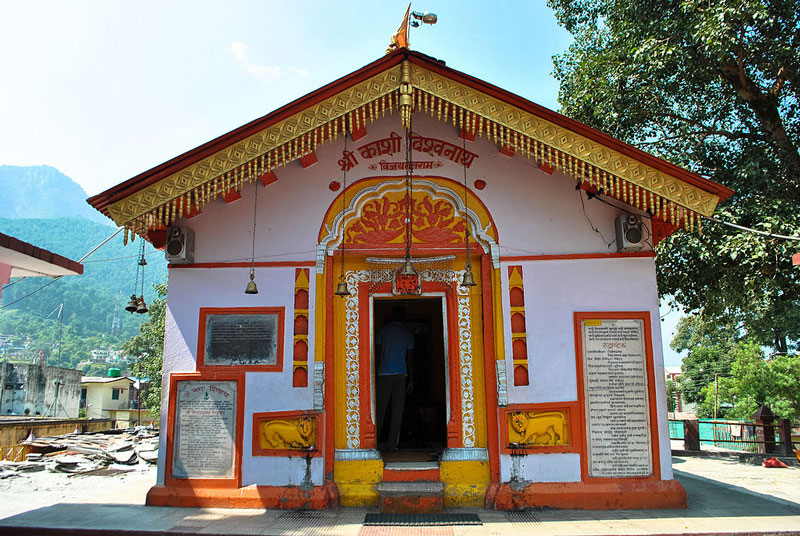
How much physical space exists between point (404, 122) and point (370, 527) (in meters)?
4.71

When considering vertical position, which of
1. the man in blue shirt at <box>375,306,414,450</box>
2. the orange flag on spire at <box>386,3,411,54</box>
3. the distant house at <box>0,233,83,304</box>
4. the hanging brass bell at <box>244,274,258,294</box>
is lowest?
the man in blue shirt at <box>375,306,414,450</box>

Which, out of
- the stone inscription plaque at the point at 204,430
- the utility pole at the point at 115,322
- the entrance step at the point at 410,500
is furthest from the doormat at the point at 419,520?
the utility pole at the point at 115,322

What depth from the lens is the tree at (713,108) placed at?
10711 millimetres

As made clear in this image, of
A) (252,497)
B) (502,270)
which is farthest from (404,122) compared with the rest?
(252,497)

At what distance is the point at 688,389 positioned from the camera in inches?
1770

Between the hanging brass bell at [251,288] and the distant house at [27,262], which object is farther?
the hanging brass bell at [251,288]

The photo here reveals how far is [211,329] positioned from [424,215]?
329 cm

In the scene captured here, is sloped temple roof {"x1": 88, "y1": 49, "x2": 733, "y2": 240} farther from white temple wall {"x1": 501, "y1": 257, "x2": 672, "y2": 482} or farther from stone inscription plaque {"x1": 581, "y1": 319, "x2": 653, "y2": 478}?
stone inscription plaque {"x1": 581, "y1": 319, "x2": 653, "y2": 478}

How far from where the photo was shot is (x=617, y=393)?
773 centimetres

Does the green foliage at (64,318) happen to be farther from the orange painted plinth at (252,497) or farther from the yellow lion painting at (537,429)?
the yellow lion painting at (537,429)

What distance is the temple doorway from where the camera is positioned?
10.7m

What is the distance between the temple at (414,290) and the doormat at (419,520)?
0.19 m

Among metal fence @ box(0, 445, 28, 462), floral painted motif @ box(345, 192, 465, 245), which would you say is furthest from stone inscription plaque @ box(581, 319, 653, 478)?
metal fence @ box(0, 445, 28, 462)

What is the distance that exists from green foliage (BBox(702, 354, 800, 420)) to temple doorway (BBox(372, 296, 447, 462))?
70.6ft
